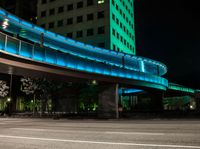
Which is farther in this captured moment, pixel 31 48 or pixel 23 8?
pixel 23 8

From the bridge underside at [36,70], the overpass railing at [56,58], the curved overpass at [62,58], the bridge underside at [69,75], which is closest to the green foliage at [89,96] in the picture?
the curved overpass at [62,58]

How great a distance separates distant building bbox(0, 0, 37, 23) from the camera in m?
83.1

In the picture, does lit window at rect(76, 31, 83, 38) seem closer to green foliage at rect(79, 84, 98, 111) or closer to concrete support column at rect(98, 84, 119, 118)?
green foliage at rect(79, 84, 98, 111)

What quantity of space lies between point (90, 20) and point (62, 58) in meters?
40.2

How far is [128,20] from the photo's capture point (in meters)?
81.8

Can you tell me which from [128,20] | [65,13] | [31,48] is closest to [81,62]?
[31,48]

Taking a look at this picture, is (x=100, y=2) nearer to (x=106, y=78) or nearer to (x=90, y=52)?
(x=90, y=52)

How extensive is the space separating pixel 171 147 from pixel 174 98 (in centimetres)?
10496

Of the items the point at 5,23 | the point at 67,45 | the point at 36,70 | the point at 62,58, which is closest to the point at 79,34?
the point at 67,45

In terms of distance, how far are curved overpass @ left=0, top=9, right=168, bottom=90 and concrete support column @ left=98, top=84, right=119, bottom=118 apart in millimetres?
1562

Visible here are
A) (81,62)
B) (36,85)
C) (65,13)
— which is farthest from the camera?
(65,13)

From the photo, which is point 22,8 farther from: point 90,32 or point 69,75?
point 69,75

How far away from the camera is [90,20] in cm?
6391

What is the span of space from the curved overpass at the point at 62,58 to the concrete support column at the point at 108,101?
1.56 metres
